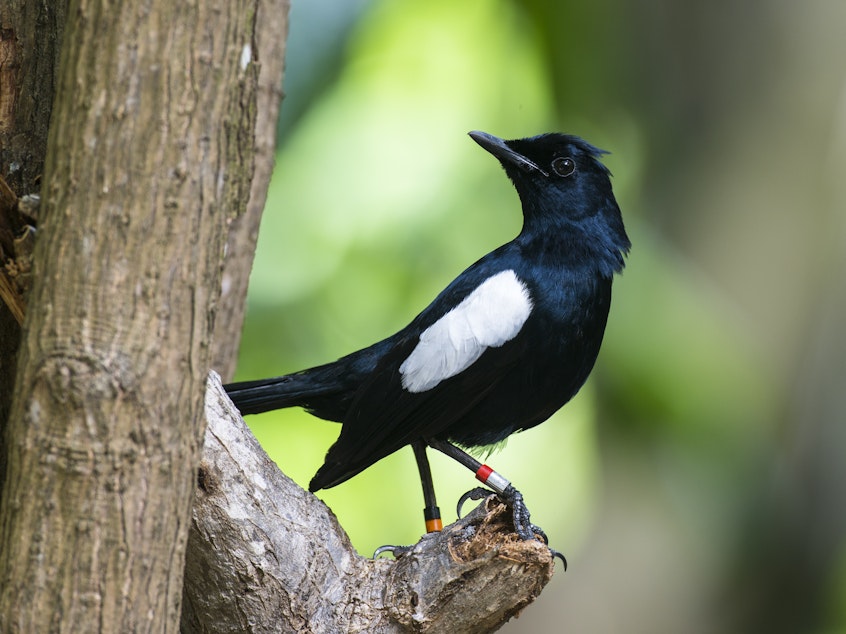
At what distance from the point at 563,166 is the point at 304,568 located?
1853 millimetres

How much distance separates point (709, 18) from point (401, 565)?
16.4 feet

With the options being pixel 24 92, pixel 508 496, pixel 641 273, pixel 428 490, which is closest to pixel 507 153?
pixel 428 490

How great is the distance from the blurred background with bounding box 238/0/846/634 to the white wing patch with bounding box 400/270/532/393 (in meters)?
3.03

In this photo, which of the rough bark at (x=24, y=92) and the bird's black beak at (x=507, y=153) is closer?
the rough bark at (x=24, y=92)

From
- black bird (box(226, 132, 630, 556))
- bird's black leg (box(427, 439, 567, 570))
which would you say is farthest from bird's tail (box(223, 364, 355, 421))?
bird's black leg (box(427, 439, 567, 570))

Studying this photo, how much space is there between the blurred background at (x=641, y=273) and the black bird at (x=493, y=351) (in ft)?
9.38

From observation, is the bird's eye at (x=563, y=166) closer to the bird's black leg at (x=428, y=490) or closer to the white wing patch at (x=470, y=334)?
the white wing patch at (x=470, y=334)

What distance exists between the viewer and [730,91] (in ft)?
20.7

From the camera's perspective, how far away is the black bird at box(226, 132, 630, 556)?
3273 mm

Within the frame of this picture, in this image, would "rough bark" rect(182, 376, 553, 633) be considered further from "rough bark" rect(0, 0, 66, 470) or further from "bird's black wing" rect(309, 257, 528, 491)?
"rough bark" rect(0, 0, 66, 470)

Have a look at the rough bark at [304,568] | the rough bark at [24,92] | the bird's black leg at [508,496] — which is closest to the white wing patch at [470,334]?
the bird's black leg at [508,496]

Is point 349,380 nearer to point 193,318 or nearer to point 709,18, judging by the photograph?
point 193,318

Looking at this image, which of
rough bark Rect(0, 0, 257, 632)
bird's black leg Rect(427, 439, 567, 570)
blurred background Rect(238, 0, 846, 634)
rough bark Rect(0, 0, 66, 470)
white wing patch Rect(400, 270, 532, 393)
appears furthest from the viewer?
blurred background Rect(238, 0, 846, 634)

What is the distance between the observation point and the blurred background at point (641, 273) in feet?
20.2
